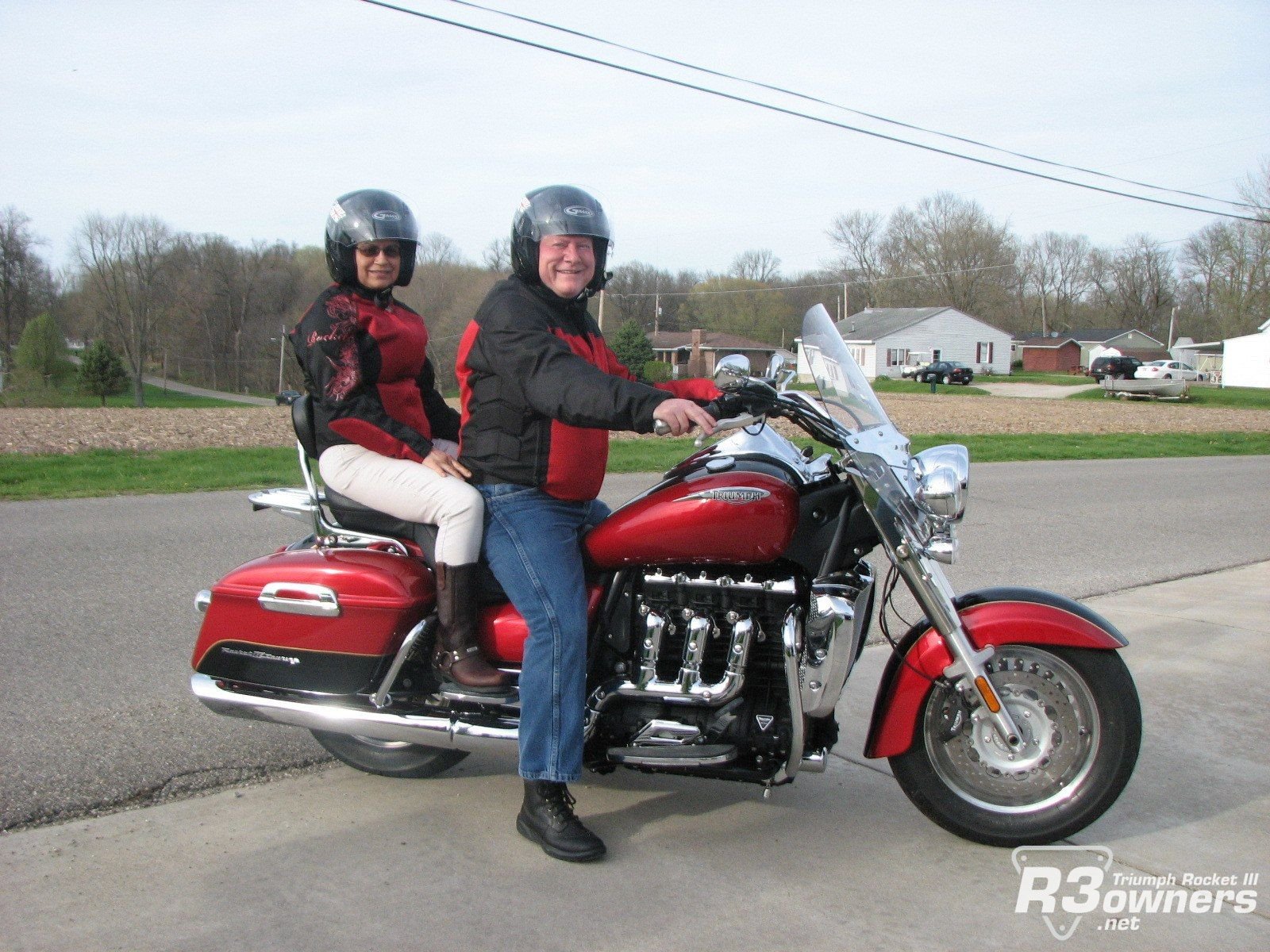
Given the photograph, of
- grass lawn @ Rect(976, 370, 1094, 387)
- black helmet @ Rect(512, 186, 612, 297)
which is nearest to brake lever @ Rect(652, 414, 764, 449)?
black helmet @ Rect(512, 186, 612, 297)

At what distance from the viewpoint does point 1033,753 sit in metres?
3.23

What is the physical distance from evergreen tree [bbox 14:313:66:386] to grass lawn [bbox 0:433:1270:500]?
49378 mm

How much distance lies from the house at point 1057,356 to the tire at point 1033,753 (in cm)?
9099

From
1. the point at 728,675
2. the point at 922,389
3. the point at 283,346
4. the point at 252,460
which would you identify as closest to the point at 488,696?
the point at 728,675

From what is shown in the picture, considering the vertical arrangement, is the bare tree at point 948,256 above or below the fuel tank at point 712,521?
above

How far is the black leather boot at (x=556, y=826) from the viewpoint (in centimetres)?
317

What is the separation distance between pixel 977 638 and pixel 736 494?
2.83 feet

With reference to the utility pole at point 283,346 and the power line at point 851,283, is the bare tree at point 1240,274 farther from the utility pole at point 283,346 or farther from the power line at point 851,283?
the utility pole at point 283,346

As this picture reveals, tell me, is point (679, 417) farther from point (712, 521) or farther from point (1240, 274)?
point (1240, 274)

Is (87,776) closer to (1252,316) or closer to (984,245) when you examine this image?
(1252,316)

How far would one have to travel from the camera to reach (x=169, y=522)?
8211mm

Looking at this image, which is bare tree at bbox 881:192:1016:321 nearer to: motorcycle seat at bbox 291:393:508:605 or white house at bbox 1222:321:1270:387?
white house at bbox 1222:321:1270:387

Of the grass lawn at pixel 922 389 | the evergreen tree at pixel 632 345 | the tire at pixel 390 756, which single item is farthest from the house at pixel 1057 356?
the tire at pixel 390 756

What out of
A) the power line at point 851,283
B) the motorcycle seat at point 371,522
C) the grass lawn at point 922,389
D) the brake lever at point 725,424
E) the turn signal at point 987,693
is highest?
the power line at point 851,283
